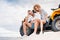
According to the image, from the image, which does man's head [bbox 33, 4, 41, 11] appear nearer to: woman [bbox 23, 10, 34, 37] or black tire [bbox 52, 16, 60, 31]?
woman [bbox 23, 10, 34, 37]

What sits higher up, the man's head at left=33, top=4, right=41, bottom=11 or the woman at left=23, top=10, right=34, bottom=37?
the man's head at left=33, top=4, right=41, bottom=11

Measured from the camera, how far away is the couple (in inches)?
102

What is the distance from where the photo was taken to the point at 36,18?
2617 millimetres

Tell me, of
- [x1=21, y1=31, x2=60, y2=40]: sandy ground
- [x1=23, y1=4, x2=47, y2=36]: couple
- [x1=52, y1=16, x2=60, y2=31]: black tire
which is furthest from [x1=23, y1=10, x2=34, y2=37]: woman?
[x1=52, y1=16, x2=60, y2=31]: black tire

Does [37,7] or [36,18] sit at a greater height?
[37,7]

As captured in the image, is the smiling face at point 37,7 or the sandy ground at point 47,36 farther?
the smiling face at point 37,7

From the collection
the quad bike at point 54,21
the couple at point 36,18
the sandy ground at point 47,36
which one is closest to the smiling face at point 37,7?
the couple at point 36,18

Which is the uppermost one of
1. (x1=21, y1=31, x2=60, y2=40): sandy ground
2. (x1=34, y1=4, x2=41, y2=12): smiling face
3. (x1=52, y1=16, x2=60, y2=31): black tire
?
(x1=34, y1=4, x2=41, y2=12): smiling face

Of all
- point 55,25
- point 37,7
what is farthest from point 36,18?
point 55,25

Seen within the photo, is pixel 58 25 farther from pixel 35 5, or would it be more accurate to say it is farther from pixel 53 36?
pixel 35 5

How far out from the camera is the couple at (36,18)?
2.58 meters

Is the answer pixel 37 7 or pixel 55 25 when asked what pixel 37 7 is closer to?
pixel 37 7

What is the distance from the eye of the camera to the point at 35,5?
2.68m

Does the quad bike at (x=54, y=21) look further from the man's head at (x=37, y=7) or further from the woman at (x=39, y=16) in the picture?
the man's head at (x=37, y=7)
